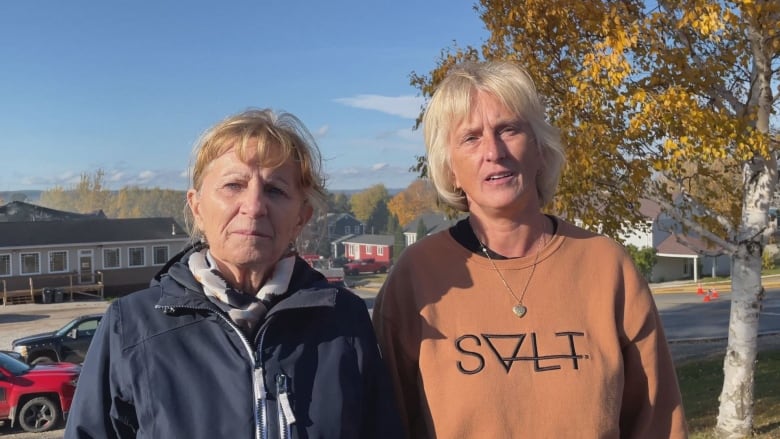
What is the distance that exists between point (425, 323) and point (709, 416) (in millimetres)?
8523

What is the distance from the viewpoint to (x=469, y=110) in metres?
2.54

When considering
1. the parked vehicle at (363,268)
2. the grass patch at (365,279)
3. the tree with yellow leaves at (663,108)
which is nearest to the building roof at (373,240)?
the parked vehicle at (363,268)

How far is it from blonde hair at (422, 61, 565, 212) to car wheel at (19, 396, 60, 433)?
35.0 ft

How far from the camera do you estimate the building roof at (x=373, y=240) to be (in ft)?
268

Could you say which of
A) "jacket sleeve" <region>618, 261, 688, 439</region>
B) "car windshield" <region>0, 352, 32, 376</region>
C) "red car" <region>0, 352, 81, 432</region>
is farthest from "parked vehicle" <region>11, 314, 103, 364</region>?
"jacket sleeve" <region>618, 261, 688, 439</region>

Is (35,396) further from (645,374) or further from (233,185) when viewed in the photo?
(645,374)

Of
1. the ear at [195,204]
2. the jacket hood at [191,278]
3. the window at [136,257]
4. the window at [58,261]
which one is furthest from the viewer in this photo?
the window at [136,257]

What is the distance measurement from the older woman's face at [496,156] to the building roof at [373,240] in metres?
76.9

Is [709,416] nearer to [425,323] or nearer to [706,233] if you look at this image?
[706,233]

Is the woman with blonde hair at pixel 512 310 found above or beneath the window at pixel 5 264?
above

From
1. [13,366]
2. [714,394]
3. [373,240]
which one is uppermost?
[13,366]

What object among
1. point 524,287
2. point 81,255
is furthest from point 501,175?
point 81,255

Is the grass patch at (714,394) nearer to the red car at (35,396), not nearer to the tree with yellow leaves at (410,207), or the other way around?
the red car at (35,396)

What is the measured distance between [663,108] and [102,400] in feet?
20.4
